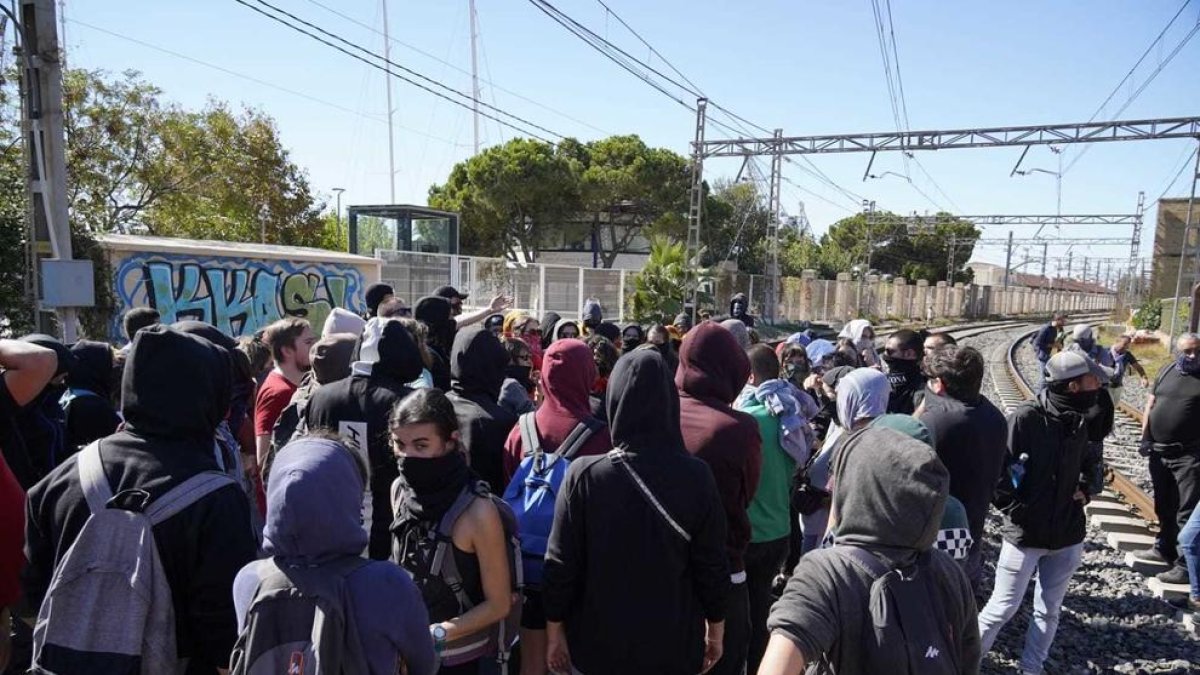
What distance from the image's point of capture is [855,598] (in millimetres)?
1778

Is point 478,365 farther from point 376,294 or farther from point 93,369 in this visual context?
point 376,294

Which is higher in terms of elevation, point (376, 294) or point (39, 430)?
point (376, 294)

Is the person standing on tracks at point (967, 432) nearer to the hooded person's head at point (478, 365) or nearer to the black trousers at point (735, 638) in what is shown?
the black trousers at point (735, 638)

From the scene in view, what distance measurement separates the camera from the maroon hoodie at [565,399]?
118 inches

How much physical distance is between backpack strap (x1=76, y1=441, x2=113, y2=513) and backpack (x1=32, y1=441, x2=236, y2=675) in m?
0.01

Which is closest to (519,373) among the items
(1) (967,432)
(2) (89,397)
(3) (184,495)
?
(2) (89,397)

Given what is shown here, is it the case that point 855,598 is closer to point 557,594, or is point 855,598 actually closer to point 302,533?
point 557,594

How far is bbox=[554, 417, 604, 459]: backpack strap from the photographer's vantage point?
2941 millimetres

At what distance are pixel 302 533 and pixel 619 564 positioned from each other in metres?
1.08

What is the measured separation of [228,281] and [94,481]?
11515mm

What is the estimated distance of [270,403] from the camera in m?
3.90

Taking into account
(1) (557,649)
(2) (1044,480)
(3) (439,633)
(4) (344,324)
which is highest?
(4) (344,324)

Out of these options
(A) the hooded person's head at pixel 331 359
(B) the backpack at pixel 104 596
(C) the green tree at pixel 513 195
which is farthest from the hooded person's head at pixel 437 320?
(C) the green tree at pixel 513 195

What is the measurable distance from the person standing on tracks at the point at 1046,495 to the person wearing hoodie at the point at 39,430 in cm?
455
